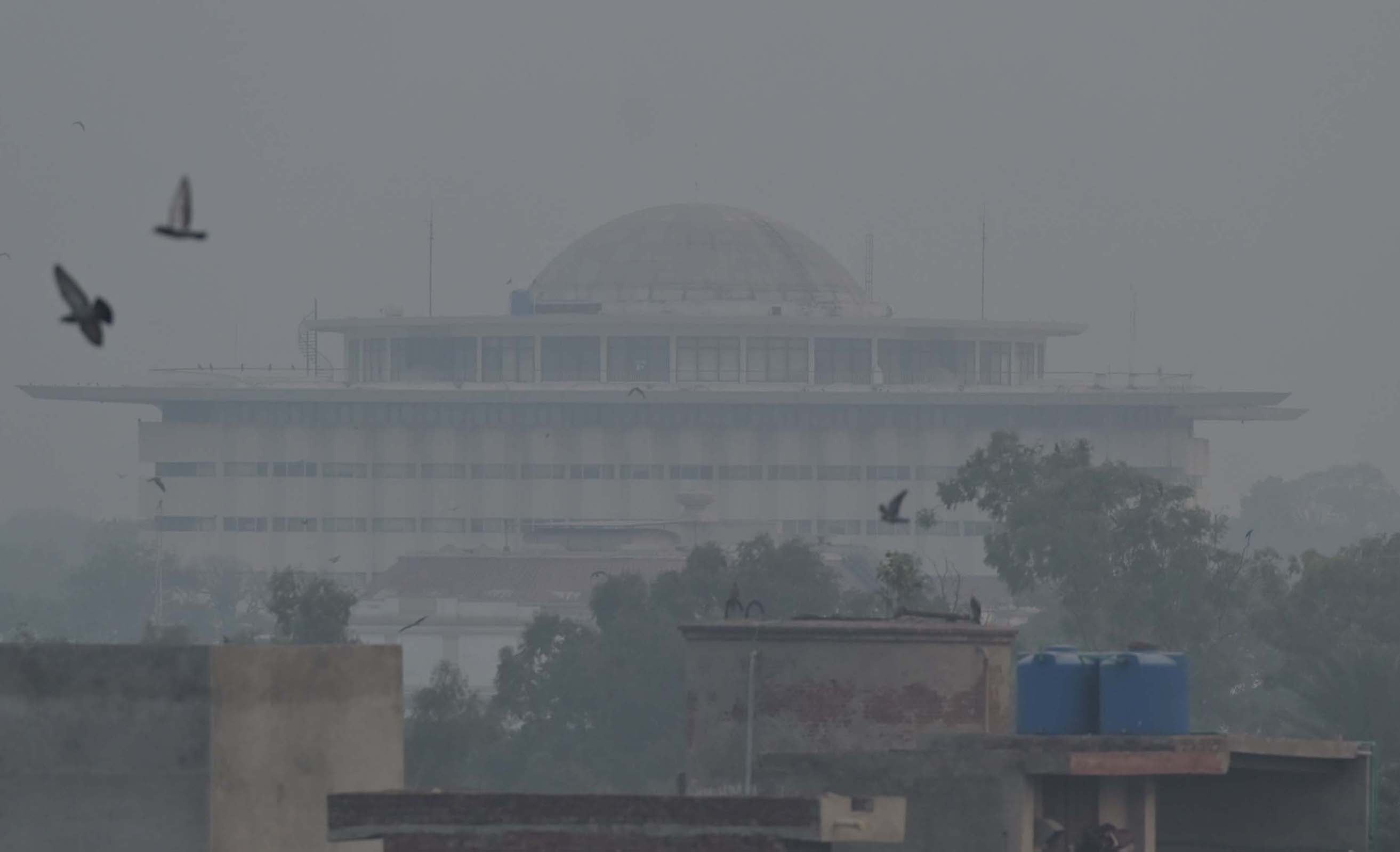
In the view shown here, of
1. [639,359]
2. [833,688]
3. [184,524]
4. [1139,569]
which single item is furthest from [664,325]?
[833,688]

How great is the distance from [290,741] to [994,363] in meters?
141

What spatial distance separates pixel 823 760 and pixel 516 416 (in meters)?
135

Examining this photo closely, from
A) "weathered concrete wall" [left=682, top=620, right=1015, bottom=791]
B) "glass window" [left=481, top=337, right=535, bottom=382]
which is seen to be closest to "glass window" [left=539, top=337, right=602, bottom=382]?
"glass window" [left=481, top=337, right=535, bottom=382]

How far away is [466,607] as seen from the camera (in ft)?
386

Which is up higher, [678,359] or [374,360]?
[678,359]

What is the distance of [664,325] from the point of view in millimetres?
155875

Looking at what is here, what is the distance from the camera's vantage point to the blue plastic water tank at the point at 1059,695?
20281mm

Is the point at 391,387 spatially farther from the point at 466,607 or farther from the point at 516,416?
the point at 466,607

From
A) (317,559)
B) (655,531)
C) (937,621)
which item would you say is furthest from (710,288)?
(937,621)

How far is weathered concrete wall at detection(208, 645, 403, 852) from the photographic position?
20453 mm

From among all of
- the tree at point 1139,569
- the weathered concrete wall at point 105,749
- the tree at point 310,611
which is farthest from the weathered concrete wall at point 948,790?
the tree at point 1139,569

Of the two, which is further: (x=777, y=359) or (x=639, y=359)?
(x=639, y=359)

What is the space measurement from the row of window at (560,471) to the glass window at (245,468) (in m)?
0.02

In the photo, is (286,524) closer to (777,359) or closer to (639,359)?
(639,359)
